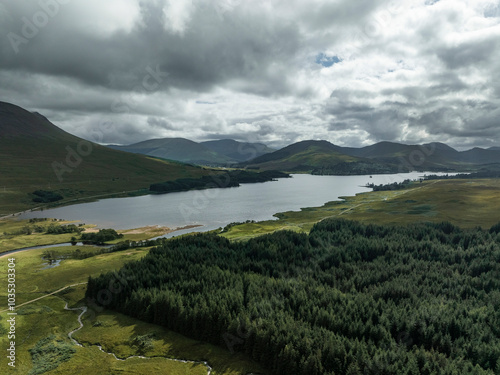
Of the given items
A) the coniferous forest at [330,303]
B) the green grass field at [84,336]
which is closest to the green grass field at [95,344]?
the green grass field at [84,336]

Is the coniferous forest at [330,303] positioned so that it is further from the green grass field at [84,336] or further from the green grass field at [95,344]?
the green grass field at [84,336]

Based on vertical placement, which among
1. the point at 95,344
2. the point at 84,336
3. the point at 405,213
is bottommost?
the point at 405,213

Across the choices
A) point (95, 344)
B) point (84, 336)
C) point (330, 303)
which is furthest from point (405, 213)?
point (84, 336)

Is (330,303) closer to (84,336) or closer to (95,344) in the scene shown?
(95,344)

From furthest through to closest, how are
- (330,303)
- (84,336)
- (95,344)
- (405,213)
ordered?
1. (405,213)
2. (330,303)
3. (84,336)
4. (95,344)

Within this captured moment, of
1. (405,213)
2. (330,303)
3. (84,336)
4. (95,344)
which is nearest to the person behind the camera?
(95,344)

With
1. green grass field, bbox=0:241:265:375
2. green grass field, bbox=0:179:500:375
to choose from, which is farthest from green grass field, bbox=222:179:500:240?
green grass field, bbox=0:241:265:375

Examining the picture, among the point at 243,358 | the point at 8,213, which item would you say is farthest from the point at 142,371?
the point at 8,213

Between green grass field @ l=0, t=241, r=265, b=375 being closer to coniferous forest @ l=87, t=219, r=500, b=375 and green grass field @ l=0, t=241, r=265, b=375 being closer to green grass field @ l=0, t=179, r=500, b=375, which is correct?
green grass field @ l=0, t=179, r=500, b=375

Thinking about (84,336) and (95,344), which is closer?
(95,344)
